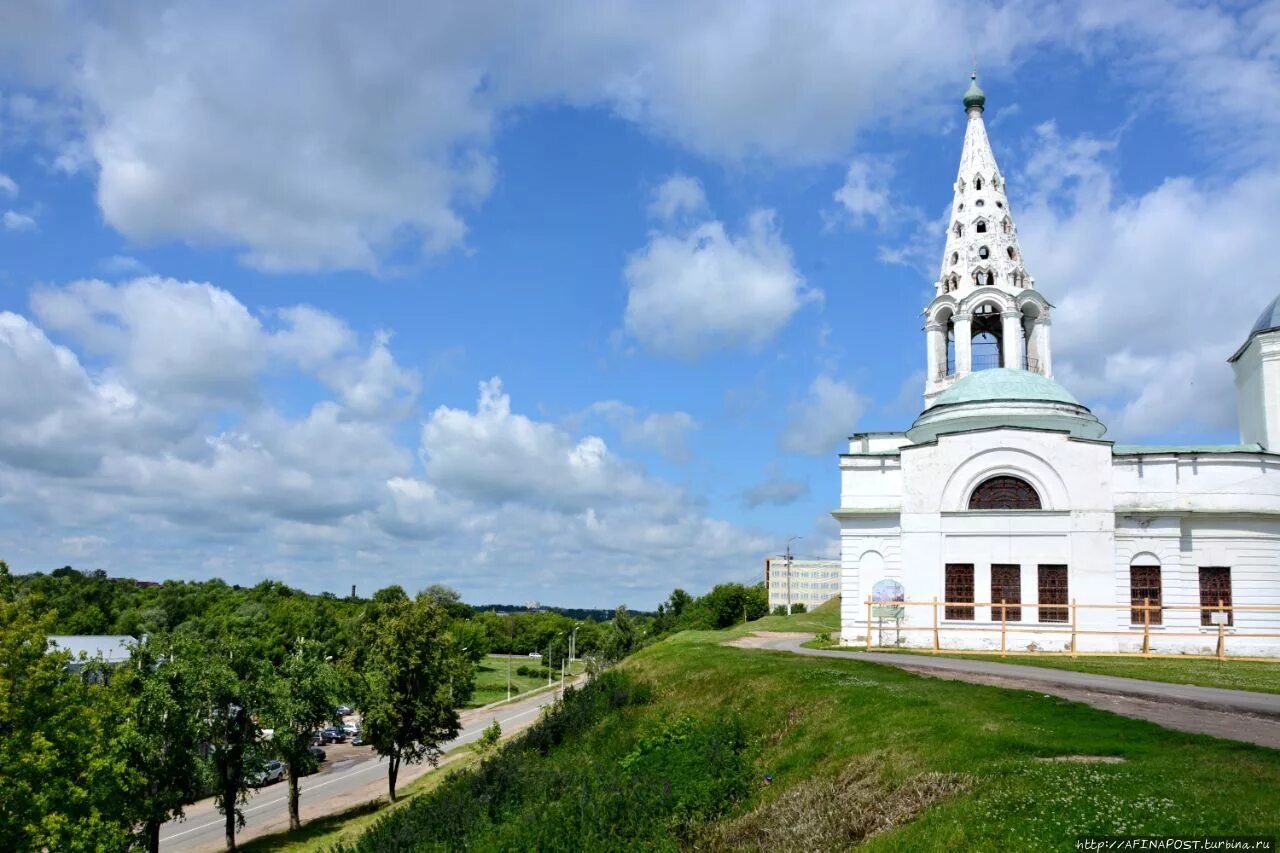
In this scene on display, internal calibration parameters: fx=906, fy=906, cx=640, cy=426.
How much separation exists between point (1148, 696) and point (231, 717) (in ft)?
97.9

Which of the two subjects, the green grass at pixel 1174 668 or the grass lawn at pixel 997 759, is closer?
the grass lawn at pixel 997 759

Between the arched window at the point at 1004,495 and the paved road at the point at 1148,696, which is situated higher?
the arched window at the point at 1004,495

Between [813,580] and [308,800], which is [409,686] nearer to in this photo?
[308,800]

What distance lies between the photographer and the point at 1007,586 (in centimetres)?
3394

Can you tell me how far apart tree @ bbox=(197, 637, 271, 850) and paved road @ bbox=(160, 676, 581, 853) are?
14.4ft

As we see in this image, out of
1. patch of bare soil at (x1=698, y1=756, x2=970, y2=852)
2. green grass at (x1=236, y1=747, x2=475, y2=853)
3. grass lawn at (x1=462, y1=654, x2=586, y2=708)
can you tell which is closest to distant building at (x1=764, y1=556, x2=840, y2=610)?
grass lawn at (x1=462, y1=654, x2=586, y2=708)

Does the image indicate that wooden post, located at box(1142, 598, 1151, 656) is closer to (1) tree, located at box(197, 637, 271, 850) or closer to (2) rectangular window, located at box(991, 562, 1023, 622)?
(2) rectangular window, located at box(991, 562, 1023, 622)

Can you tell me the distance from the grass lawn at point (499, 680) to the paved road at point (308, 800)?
80.1 ft

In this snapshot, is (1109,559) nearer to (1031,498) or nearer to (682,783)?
(1031,498)

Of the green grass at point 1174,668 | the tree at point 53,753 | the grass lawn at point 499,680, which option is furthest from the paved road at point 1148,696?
the grass lawn at point 499,680

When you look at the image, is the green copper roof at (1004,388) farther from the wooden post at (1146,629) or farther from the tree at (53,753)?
the tree at (53,753)

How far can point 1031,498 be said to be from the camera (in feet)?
112

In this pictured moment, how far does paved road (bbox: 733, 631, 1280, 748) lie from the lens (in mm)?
13344

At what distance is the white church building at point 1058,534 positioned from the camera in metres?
32.7
